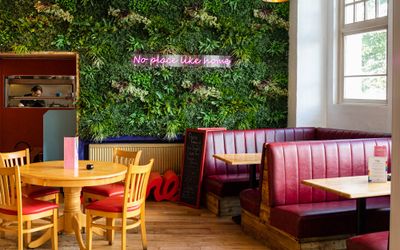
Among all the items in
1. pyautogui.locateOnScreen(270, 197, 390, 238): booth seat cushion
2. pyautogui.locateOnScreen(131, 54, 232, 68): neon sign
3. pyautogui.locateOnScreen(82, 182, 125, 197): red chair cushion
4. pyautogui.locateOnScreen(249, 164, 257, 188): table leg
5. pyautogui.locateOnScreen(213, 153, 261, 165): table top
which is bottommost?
pyautogui.locateOnScreen(270, 197, 390, 238): booth seat cushion

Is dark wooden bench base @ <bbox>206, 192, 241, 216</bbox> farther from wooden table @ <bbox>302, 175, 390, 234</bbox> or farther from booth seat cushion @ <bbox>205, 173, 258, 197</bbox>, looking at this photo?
wooden table @ <bbox>302, 175, 390, 234</bbox>

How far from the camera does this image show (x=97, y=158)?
299 inches

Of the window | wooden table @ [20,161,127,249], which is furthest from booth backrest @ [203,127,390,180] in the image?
wooden table @ [20,161,127,249]

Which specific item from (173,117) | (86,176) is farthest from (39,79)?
(86,176)

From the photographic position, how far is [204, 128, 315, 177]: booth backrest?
6.97 m

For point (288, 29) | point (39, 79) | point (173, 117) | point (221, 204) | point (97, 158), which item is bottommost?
point (221, 204)

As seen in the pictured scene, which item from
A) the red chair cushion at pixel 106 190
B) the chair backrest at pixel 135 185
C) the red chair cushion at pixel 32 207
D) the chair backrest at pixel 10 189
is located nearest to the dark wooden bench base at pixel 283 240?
the chair backrest at pixel 135 185

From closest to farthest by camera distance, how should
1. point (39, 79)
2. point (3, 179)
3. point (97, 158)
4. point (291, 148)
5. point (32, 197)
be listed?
point (3, 179) < point (291, 148) < point (32, 197) < point (97, 158) < point (39, 79)

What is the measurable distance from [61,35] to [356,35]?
4.37 metres

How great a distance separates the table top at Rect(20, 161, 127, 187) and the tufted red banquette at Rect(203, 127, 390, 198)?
1.78 meters

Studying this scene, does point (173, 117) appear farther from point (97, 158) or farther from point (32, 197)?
point (32, 197)

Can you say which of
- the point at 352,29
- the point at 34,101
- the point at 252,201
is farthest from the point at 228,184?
the point at 34,101

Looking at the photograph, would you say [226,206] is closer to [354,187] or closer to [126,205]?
[126,205]

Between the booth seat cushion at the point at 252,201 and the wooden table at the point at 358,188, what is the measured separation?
3.97ft
